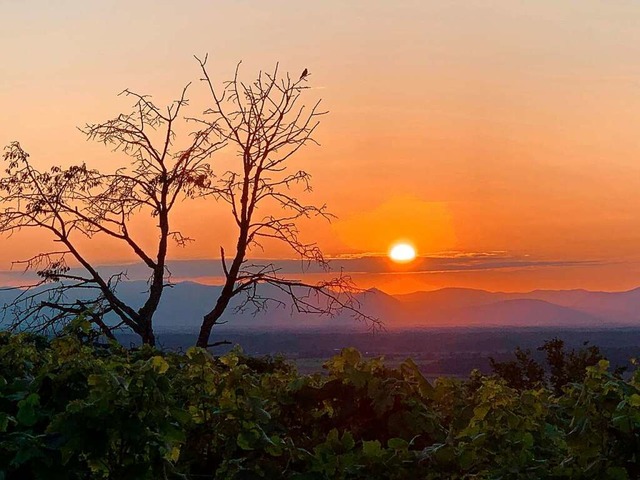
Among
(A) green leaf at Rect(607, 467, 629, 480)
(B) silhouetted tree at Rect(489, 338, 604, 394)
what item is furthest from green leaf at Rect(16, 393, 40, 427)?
(B) silhouetted tree at Rect(489, 338, 604, 394)

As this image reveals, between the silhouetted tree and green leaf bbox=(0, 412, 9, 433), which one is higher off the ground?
green leaf bbox=(0, 412, 9, 433)

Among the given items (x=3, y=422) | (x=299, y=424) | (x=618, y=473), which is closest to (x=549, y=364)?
(x=299, y=424)

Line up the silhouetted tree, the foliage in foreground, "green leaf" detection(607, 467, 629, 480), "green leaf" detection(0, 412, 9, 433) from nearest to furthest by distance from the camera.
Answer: "green leaf" detection(607, 467, 629, 480) < the foliage in foreground < "green leaf" detection(0, 412, 9, 433) < the silhouetted tree

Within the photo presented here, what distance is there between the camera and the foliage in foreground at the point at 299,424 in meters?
4.26

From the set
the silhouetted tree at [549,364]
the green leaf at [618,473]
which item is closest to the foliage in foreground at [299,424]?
the green leaf at [618,473]

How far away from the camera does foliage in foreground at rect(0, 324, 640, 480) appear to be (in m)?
4.26

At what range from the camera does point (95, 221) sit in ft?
52.7

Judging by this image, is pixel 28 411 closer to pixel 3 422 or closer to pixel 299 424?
pixel 3 422

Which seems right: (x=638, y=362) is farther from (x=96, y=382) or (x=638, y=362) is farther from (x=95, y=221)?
(x=95, y=221)

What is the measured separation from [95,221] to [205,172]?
7.15 feet

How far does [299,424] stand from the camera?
550cm

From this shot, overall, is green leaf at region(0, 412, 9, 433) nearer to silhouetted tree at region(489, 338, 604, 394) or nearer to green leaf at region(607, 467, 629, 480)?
green leaf at region(607, 467, 629, 480)

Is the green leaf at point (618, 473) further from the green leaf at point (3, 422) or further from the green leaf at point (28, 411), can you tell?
the green leaf at point (3, 422)

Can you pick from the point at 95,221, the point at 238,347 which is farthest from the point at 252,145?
the point at 238,347
